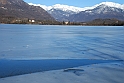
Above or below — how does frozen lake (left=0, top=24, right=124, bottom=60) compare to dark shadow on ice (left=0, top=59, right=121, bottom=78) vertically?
below

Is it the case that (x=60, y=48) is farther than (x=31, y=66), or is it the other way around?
(x=60, y=48)

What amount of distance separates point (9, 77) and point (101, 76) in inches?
Answer: 182

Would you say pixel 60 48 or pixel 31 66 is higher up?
pixel 31 66

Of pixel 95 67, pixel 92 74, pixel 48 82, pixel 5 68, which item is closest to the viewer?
pixel 48 82

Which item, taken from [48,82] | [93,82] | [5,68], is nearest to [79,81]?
[93,82]

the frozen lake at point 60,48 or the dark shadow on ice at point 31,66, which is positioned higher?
the dark shadow on ice at point 31,66

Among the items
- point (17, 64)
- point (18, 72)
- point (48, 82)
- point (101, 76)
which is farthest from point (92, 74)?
point (17, 64)

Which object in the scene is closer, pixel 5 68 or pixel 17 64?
pixel 5 68

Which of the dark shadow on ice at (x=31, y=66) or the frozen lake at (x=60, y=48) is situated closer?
the dark shadow on ice at (x=31, y=66)

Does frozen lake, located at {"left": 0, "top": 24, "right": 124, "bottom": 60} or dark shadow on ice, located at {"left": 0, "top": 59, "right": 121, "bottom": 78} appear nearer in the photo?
dark shadow on ice, located at {"left": 0, "top": 59, "right": 121, "bottom": 78}

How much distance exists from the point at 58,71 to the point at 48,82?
239cm

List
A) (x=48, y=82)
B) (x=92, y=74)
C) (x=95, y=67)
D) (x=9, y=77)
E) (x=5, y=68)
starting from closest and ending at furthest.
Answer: (x=48, y=82) < (x=9, y=77) < (x=92, y=74) < (x=5, y=68) < (x=95, y=67)

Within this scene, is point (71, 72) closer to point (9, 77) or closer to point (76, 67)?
point (76, 67)

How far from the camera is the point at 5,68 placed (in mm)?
13336
